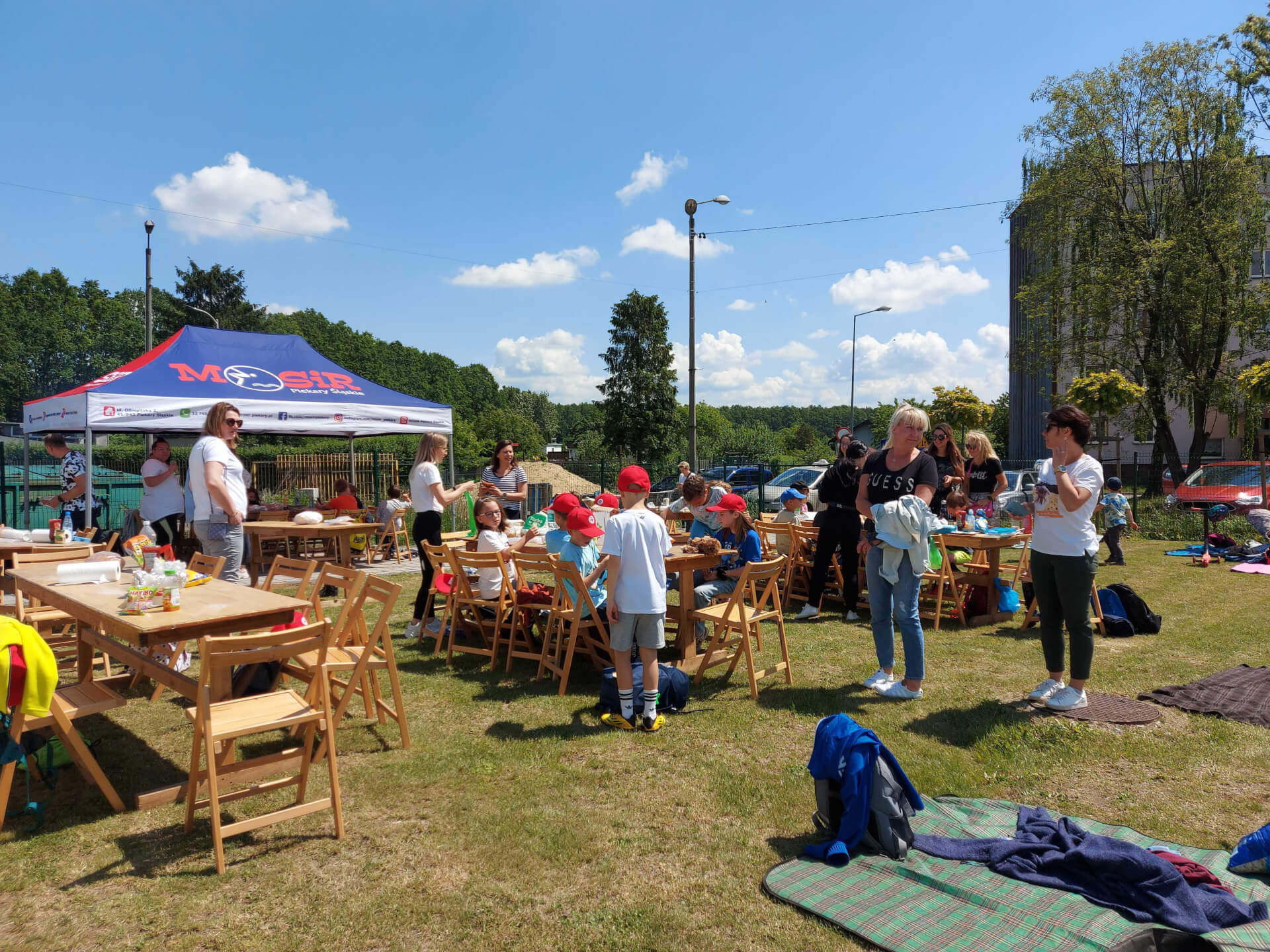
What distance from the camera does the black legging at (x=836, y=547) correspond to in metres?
7.32

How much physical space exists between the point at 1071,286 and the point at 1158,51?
5340 millimetres

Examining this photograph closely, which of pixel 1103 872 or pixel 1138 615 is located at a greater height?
pixel 1138 615

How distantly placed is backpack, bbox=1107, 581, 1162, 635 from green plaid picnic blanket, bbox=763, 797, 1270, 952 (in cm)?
414

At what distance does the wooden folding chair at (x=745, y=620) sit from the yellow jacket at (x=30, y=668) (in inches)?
134

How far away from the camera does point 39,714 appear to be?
315 cm

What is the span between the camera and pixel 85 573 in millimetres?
4531

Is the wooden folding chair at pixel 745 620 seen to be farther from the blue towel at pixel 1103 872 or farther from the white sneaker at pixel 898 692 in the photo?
the blue towel at pixel 1103 872

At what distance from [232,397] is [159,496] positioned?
92.6 inches

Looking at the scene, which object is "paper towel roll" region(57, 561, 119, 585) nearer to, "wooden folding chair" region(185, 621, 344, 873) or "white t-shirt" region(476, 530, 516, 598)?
"wooden folding chair" region(185, 621, 344, 873)

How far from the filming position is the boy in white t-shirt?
169 inches

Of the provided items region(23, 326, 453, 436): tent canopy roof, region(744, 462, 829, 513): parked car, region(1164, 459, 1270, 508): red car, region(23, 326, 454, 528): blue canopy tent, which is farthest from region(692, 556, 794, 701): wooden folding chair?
region(1164, 459, 1270, 508): red car

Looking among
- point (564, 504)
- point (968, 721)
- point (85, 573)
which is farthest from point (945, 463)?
point (85, 573)

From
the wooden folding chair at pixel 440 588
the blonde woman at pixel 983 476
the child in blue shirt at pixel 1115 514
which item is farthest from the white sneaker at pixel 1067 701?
the child in blue shirt at pixel 1115 514

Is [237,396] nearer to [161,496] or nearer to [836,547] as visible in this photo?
[161,496]
